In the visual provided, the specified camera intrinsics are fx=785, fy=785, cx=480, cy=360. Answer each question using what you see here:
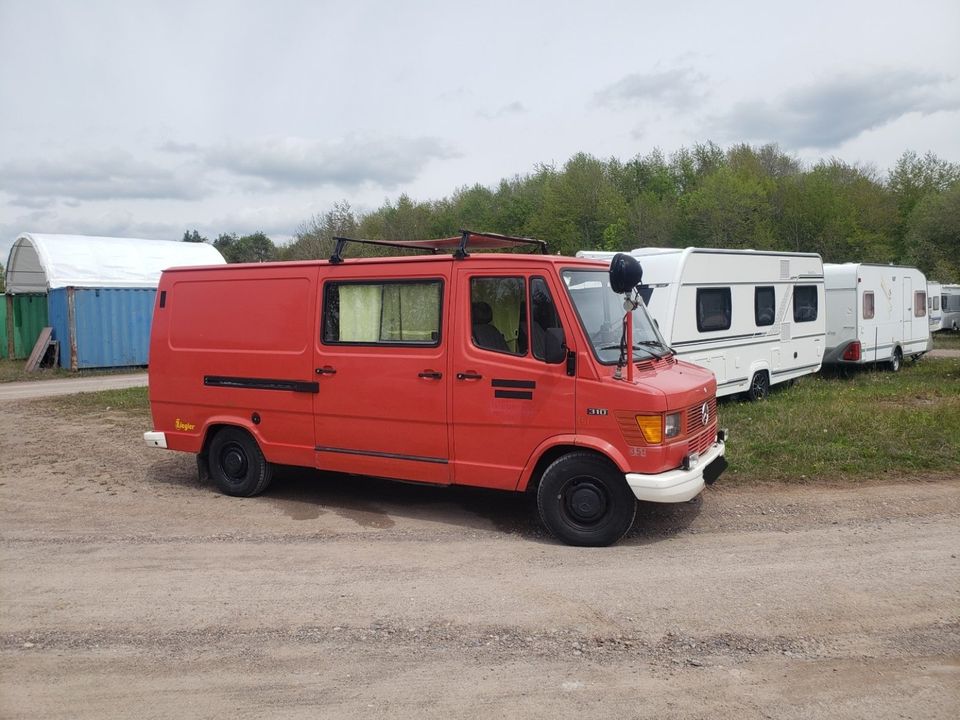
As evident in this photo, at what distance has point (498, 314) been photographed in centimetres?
666

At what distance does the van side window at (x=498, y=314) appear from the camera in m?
6.54

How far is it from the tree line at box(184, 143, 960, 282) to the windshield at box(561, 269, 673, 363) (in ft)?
96.9


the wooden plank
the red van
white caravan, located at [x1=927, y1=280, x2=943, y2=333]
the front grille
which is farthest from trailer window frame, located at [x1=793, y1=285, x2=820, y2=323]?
the wooden plank

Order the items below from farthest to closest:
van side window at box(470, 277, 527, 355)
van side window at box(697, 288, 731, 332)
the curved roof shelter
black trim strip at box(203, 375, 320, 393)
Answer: the curved roof shelter < van side window at box(697, 288, 731, 332) < black trim strip at box(203, 375, 320, 393) < van side window at box(470, 277, 527, 355)

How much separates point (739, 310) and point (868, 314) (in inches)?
240

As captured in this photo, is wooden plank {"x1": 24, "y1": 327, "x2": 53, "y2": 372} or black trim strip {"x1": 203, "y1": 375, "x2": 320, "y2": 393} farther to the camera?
wooden plank {"x1": 24, "y1": 327, "x2": 53, "y2": 372}

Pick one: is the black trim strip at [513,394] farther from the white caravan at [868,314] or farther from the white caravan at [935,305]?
the white caravan at [935,305]

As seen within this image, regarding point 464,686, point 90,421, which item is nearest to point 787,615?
point 464,686

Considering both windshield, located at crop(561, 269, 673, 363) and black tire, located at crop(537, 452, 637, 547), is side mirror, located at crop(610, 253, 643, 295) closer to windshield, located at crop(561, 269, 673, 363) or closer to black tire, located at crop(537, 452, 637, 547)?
windshield, located at crop(561, 269, 673, 363)

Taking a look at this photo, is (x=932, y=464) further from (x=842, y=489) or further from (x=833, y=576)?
(x=833, y=576)

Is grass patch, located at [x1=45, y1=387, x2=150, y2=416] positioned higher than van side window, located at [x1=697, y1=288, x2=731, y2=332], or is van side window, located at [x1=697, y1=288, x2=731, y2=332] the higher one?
van side window, located at [x1=697, y1=288, x2=731, y2=332]

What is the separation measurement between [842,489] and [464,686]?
5.40m

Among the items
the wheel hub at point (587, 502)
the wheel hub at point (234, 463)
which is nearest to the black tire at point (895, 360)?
the wheel hub at point (587, 502)

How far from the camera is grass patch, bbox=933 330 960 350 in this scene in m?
27.8
